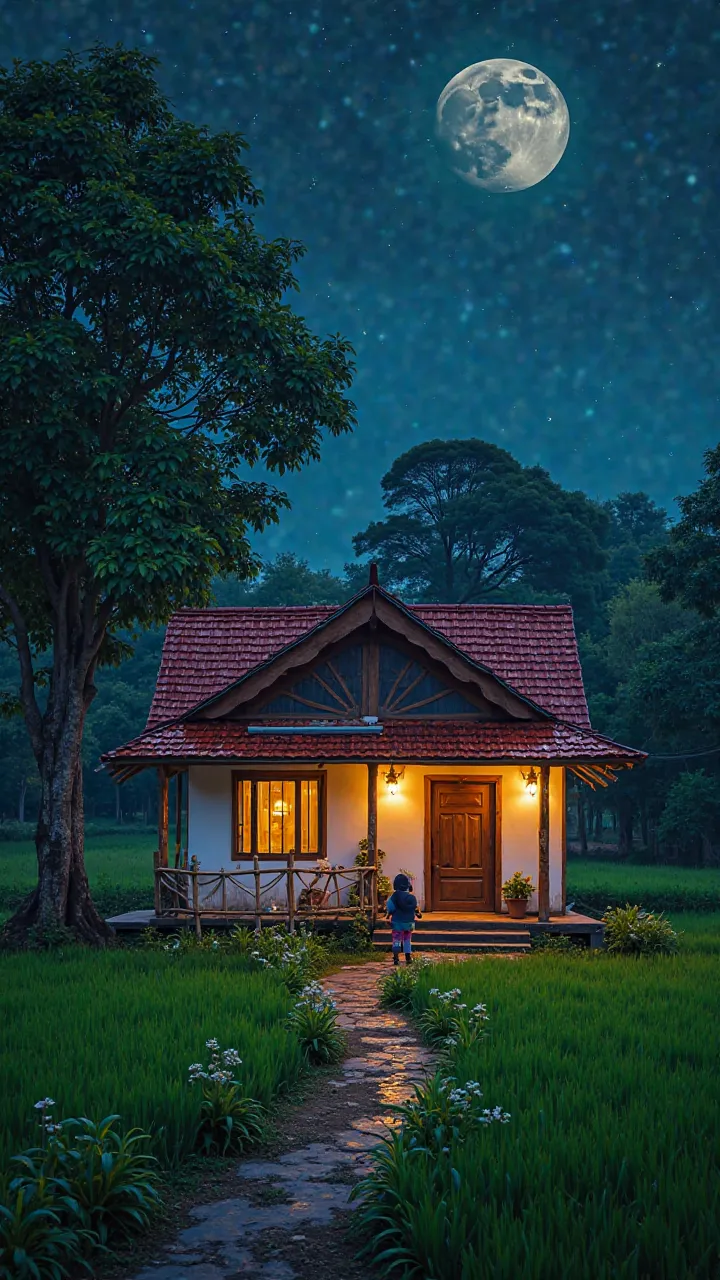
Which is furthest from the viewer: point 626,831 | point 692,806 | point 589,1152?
point 626,831

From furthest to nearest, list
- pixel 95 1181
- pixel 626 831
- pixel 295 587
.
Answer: pixel 295 587
pixel 626 831
pixel 95 1181

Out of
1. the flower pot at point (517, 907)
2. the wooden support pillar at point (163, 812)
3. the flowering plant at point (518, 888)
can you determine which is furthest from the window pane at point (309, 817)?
the flower pot at point (517, 907)

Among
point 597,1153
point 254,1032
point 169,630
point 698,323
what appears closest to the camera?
point 597,1153

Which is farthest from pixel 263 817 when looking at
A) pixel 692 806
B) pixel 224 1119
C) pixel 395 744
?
pixel 692 806

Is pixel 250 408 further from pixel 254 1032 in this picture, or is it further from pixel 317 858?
pixel 254 1032

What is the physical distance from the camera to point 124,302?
19078 mm

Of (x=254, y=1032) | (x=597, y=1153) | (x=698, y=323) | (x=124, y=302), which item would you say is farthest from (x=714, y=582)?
(x=698, y=323)

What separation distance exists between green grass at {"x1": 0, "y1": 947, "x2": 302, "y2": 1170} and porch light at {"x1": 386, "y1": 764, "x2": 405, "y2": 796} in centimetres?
663

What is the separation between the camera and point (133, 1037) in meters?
10.0

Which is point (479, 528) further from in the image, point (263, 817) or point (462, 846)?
point (263, 817)

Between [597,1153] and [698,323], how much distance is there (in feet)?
478

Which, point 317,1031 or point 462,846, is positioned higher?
point 462,846

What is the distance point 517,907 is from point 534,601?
33129 mm

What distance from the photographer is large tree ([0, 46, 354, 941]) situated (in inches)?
701
